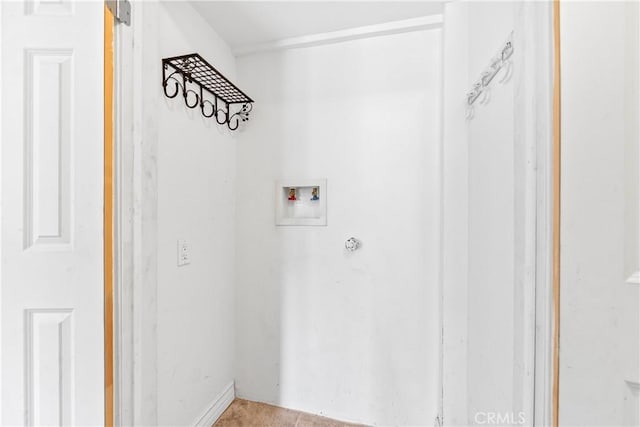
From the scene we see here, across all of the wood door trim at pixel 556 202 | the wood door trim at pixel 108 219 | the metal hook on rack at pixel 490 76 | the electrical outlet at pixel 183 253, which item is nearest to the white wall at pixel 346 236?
the metal hook on rack at pixel 490 76

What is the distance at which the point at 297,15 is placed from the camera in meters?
1.46

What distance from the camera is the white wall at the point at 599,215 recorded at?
0.61 meters

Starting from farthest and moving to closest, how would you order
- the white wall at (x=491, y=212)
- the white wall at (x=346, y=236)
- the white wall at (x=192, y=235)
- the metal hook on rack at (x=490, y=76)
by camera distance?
the white wall at (x=346, y=236) < the white wall at (x=192, y=235) < the metal hook on rack at (x=490, y=76) < the white wall at (x=491, y=212)

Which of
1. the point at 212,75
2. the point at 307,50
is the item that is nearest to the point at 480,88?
Result: the point at 307,50

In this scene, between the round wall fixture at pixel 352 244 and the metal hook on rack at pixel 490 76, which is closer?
the metal hook on rack at pixel 490 76

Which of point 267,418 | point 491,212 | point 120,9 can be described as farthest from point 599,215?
point 267,418

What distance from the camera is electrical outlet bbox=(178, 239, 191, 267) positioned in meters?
1.29

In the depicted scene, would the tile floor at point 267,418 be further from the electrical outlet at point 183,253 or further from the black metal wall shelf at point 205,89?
the black metal wall shelf at point 205,89

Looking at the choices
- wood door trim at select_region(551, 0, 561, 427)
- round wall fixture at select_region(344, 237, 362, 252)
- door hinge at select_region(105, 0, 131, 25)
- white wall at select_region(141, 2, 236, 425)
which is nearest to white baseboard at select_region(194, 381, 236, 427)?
white wall at select_region(141, 2, 236, 425)

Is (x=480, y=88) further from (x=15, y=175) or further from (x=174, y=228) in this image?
(x=15, y=175)

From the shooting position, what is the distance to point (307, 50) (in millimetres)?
1652

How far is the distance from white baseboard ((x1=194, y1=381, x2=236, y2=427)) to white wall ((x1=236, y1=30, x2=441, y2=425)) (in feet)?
0.25

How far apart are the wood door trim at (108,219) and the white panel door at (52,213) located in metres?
0.01

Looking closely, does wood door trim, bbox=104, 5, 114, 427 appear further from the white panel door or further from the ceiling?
the ceiling
